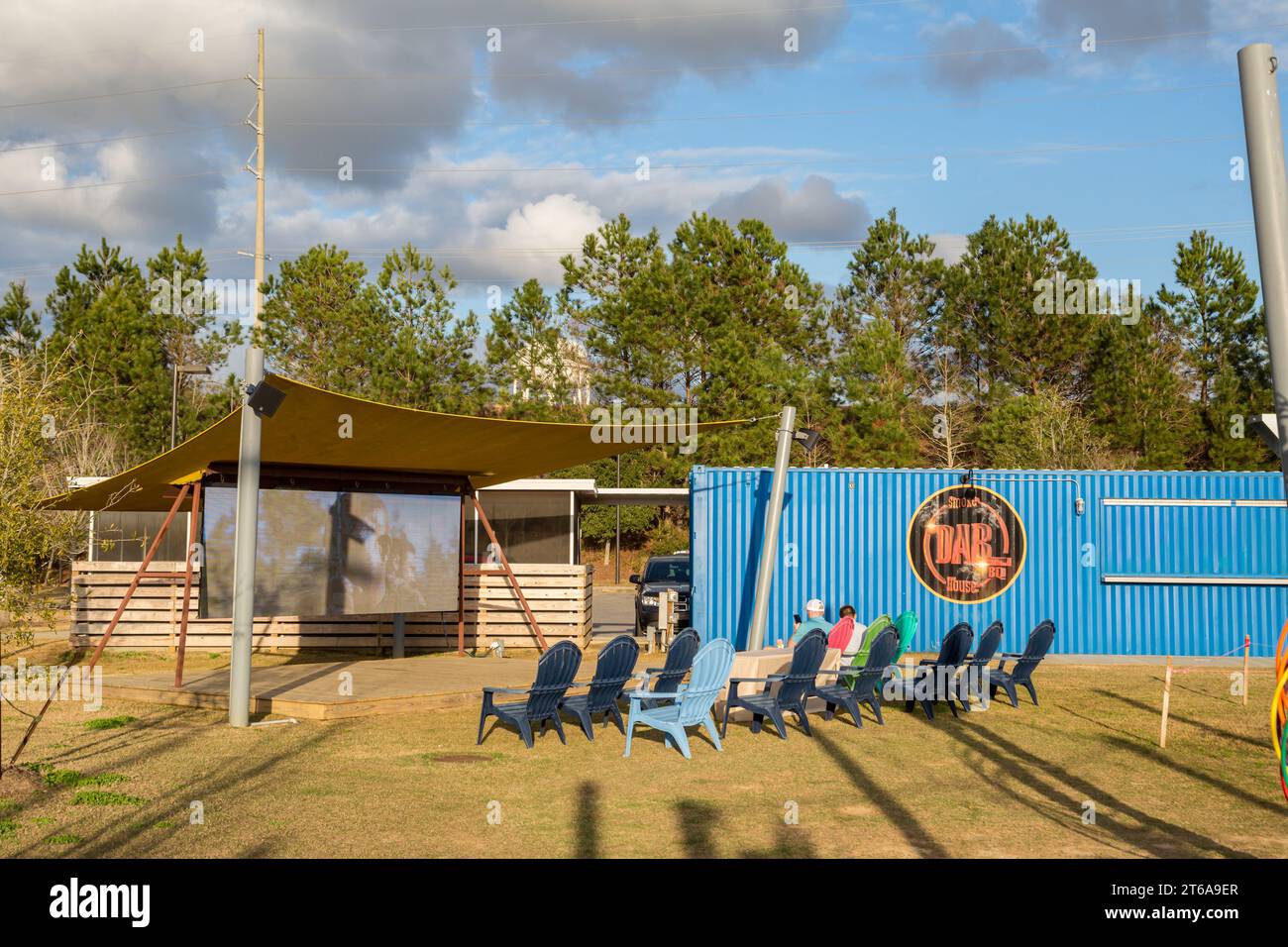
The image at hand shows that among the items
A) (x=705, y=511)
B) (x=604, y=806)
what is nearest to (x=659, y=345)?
(x=705, y=511)

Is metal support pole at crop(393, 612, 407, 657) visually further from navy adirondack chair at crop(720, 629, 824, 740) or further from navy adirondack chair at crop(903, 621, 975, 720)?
navy adirondack chair at crop(903, 621, 975, 720)

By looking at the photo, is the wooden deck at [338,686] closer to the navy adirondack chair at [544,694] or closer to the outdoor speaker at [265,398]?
the navy adirondack chair at [544,694]

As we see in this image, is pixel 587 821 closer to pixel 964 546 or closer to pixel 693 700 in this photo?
pixel 693 700

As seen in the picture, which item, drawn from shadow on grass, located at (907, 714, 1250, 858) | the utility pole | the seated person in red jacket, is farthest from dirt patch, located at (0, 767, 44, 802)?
the seated person in red jacket

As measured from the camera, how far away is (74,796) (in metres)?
6.76

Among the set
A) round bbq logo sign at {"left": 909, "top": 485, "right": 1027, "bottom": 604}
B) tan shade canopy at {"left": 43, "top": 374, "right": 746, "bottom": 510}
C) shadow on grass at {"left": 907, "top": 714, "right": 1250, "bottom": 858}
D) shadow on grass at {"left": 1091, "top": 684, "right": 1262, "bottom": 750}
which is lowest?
shadow on grass at {"left": 1091, "top": 684, "right": 1262, "bottom": 750}

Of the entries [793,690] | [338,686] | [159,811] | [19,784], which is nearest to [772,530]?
[793,690]

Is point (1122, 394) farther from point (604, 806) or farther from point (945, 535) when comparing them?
point (604, 806)

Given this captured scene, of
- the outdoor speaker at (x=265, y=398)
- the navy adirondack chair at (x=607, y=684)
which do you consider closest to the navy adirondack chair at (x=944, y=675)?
the navy adirondack chair at (x=607, y=684)

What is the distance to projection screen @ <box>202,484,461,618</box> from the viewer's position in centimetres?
1275

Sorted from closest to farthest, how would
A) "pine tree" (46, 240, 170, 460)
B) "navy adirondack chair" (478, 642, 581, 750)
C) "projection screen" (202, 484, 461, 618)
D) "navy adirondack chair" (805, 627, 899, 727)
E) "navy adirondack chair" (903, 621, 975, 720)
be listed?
1. "navy adirondack chair" (478, 642, 581, 750)
2. "navy adirondack chair" (805, 627, 899, 727)
3. "navy adirondack chair" (903, 621, 975, 720)
4. "projection screen" (202, 484, 461, 618)
5. "pine tree" (46, 240, 170, 460)

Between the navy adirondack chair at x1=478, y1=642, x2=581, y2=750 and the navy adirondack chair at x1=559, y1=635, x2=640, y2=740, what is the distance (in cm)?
18

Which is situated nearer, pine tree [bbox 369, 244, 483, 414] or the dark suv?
the dark suv
